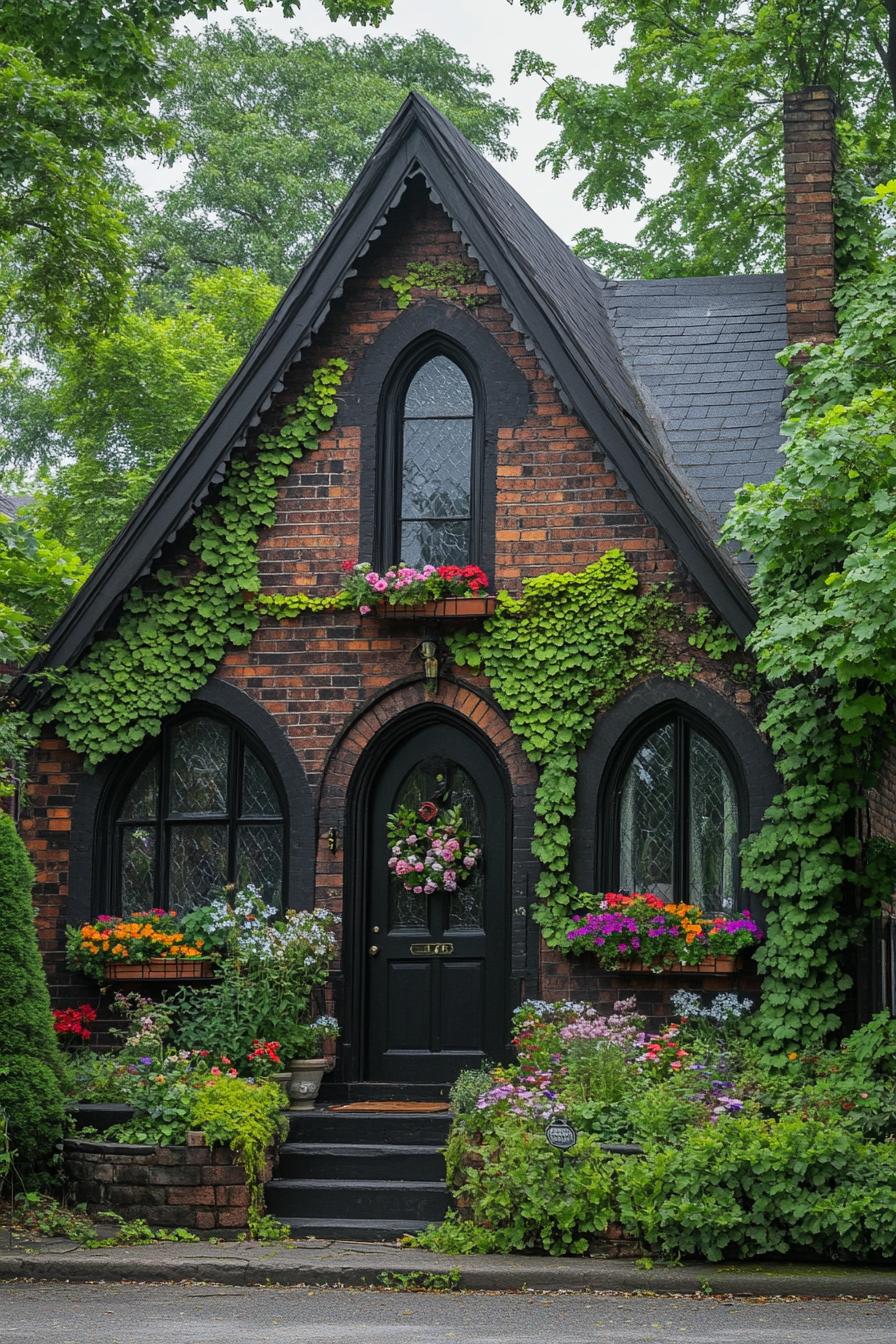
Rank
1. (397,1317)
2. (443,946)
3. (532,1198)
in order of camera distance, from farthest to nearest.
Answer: (443,946) < (532,1198) < (397,1317)

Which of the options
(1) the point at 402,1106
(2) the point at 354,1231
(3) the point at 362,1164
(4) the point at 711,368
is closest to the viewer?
(2) the point at 354,1231

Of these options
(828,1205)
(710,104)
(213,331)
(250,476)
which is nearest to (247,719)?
(250,476)

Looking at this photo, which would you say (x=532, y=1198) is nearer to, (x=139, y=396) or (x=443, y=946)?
(x=443, y=946)

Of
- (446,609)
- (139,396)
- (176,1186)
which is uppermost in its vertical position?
(139,396)

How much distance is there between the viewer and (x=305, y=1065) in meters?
11.6

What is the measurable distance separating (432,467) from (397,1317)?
6.41m

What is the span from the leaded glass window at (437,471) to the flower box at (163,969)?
3.11 m

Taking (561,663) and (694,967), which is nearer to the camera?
(694,967)

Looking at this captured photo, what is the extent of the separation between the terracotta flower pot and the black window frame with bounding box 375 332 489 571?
3.42m

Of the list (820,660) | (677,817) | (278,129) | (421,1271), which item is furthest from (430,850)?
(278,129)

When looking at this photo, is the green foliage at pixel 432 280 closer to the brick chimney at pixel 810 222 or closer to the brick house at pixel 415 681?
the brick house at pixel 415 681

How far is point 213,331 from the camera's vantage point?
24.3m

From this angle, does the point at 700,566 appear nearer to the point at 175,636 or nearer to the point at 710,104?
the point at 175,636

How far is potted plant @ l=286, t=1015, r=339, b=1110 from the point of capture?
455 inches
